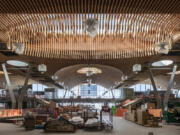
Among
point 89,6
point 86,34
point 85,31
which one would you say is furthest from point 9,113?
point 89,6

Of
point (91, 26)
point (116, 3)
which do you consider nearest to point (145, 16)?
point (91, 26)

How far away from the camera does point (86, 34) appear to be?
23234 mm

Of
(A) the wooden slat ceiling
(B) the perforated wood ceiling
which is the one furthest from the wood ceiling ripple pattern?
(A) the wooden slat ceiling

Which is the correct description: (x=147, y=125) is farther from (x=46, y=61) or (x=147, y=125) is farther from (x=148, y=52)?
(x=46, y=61)

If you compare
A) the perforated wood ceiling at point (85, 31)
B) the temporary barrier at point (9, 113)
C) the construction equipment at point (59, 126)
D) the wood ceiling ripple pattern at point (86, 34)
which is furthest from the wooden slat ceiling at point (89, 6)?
the temporary barrier at point (9, 113)

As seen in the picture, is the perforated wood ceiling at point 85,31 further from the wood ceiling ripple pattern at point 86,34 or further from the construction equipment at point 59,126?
Result: the construction equipment at point 59,126

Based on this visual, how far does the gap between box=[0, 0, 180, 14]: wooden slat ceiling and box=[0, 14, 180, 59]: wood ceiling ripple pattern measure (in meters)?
3.52

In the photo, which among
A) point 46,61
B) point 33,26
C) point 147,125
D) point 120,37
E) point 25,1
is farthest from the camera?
point 46,61

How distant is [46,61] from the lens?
99.0 ft

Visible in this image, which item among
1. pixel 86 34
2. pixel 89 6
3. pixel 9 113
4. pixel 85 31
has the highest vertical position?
pixel 86 34

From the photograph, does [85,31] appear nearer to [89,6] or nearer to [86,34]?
[86,34]

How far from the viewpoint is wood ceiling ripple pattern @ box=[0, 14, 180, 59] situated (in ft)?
56.4

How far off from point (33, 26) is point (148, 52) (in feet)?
42.3

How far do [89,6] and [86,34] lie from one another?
39.0 ft
